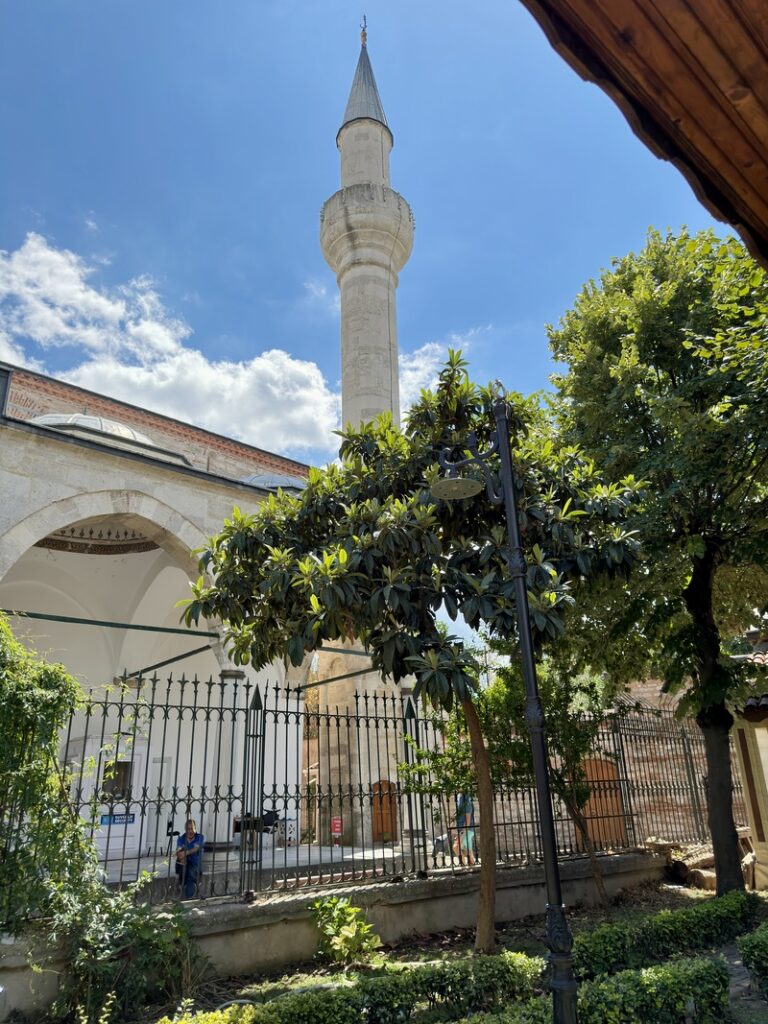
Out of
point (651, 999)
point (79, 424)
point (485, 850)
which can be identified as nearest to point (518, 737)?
point (485, 850)

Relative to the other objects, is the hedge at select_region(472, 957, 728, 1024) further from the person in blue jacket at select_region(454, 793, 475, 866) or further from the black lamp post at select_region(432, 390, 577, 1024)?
the person in blue jacket at select_region(454, 793, 475, 866)

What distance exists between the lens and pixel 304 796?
680cm

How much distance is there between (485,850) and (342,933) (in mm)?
1360

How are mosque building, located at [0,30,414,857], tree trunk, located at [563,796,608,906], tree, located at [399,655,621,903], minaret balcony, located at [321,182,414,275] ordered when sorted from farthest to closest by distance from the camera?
minaret balcony, located at [321,182,414,275] < mosque building, located at [0,30,414,857] < tree trunk, located at [563,796,608,906] < tree, located at [399,655,621,903]

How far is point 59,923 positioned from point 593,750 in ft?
20.3

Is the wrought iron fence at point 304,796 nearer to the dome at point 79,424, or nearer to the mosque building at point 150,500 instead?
the mosque building at point 150,500

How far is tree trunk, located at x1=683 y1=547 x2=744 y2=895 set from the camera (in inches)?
308

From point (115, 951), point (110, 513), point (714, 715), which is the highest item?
point (110, 513)

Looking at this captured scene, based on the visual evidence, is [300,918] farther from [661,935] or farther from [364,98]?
[364,98]

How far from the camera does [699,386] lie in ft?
25.5

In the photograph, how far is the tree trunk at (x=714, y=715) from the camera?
7.82 meters

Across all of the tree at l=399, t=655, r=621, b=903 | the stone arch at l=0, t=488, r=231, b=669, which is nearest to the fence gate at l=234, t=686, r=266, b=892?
the tree at l=399, t=655, r=621, b=903

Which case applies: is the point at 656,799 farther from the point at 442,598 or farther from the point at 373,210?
the point at 373,210

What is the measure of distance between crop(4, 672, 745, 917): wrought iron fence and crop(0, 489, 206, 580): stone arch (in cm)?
196
